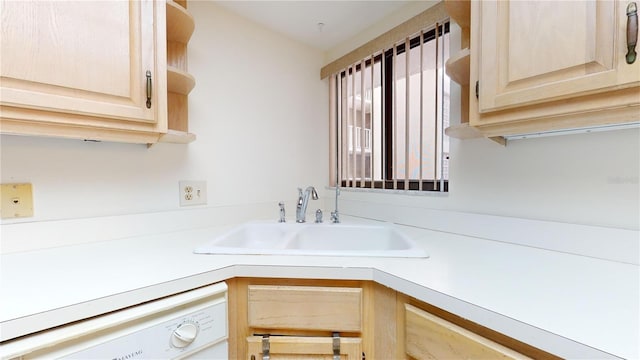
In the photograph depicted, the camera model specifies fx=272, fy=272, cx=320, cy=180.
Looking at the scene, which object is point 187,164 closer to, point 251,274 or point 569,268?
point 251,274

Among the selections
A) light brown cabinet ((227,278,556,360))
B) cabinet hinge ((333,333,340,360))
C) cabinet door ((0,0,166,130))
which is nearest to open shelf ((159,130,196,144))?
cabinet door ((0,0,166,130))

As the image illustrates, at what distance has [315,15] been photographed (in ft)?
4.64

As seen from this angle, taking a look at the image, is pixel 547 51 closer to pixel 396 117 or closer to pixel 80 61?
pixel 396 117

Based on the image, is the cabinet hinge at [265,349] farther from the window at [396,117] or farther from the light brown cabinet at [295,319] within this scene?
the window at [396,117]

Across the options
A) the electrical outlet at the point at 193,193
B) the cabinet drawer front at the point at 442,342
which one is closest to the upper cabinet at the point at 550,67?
the cabinet drawer front at the point at 442,342

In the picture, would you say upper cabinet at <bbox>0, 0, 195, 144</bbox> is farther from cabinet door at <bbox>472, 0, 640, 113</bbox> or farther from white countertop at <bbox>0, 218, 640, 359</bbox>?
cabinet door at <bbox>472, 0, 640, 113</bbox>

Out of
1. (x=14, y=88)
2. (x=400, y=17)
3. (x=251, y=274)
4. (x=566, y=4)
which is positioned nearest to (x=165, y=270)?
(x=251, y=274)

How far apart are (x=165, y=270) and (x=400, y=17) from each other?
1.46 metres

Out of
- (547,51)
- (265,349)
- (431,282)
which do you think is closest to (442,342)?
(431,282)

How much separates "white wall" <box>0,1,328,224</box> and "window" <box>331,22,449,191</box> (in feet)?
0.67

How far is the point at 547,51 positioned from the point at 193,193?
4.51ft

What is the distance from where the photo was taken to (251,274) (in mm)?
772

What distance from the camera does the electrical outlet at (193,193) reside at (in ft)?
4.14

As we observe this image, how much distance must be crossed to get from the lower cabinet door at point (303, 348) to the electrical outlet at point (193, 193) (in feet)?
2.40
